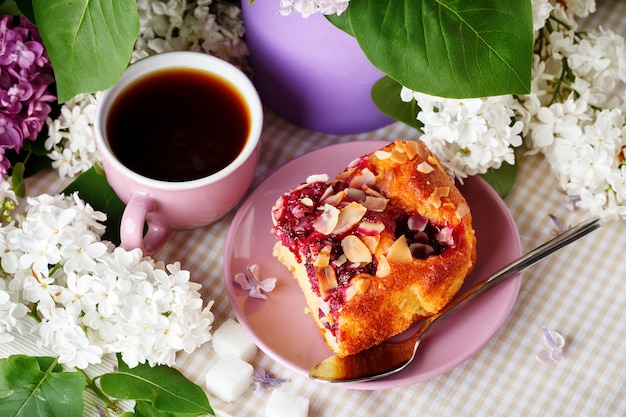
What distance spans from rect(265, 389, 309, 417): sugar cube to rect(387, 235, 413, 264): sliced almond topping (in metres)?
0.24

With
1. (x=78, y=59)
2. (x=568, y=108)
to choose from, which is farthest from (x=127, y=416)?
(x=568, y=108)

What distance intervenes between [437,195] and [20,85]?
621 millimetres

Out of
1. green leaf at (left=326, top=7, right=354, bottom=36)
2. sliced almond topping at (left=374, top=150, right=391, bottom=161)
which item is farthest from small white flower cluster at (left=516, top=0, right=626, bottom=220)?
green leaf at (left=326, top=7, right=354, bottom=36)

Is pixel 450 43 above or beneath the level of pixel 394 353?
above

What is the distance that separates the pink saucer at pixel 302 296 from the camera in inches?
44.8

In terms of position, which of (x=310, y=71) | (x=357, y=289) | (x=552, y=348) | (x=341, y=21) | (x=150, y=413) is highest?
(x=341, y=21)

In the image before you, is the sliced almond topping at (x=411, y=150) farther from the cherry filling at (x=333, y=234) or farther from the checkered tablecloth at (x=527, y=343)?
the checkered tablecloth at (x=527, y=343)

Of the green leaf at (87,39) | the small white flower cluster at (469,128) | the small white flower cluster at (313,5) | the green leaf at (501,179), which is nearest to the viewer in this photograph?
the small white flower cluster at (313,5)

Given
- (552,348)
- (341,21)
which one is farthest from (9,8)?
(552,348)

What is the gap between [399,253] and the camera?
110 centimetres

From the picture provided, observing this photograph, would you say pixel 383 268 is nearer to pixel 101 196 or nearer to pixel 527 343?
pixel 527 343

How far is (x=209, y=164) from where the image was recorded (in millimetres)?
1216

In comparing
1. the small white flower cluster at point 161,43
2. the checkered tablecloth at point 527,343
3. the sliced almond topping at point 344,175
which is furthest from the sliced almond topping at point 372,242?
the small white flower cluster at point 161,43

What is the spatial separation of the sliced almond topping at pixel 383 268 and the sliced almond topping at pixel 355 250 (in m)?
0.01
